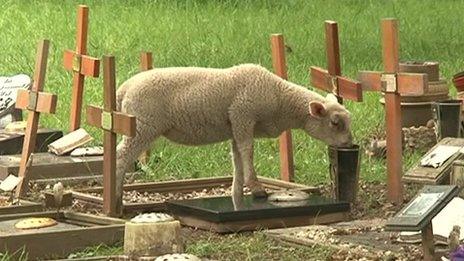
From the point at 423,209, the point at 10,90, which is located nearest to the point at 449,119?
the point at 423,209

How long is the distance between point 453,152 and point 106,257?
239cm

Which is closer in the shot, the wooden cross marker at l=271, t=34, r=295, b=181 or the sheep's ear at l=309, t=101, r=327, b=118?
the sheep's ear at l=309, t=101, r=327, b=118

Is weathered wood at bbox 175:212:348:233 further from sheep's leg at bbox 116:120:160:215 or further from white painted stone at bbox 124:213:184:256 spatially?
white painted stone at bbox 124:213:184:256

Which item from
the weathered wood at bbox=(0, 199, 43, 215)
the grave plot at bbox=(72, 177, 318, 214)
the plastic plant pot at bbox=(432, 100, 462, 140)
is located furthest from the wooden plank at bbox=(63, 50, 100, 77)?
the plastic plant pot at bbox=(432, 100, 462, 140)

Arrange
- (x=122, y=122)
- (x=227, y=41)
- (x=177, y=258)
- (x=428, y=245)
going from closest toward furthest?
(x=177, y=258) → (x=428, y=245) → (x=122, y=122) → (x=227, y=41)

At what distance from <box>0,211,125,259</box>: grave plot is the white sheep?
2.72 feet

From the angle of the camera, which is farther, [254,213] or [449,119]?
[449,119]

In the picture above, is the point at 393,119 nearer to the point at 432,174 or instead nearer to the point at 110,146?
the point at 432,174

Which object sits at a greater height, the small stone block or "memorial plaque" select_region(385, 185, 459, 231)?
"memorial plaque" select_region(385, 185, 459, 231)

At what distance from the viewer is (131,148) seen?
926cm

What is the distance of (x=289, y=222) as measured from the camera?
29.7 feet

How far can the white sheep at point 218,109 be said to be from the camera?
9141 mm

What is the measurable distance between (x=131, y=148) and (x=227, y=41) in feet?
24.8

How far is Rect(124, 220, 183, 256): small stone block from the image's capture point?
7625 millimetres
